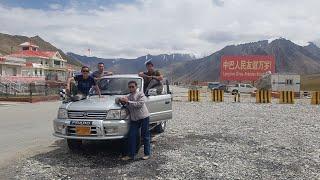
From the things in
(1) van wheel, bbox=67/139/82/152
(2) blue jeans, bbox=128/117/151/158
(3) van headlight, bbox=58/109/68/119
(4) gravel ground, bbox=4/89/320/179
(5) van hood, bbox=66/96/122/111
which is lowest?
(4) gravel ground, bbox=4/89/320/179

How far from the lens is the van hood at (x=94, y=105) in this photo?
30.4 ft

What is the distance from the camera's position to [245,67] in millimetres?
63438

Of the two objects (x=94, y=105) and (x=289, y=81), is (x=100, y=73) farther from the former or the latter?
(x=289, y=81)

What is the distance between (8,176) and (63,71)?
294 ft

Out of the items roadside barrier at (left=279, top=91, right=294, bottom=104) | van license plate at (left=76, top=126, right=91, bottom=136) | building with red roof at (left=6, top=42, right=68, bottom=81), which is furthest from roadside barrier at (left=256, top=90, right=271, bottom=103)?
building with red roof at (left=6, top=42, right=68, bottom=81)

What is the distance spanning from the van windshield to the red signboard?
52.6 meters

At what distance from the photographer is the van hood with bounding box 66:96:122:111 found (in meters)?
9.26

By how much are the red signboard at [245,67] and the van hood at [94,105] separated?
177ft

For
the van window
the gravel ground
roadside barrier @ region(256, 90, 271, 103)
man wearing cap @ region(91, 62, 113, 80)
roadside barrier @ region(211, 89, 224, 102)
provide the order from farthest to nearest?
the van window, roadside barrier @ region(211, 89, 224, 102), roadside barrier @ region(256, 90, 271, 103), man wearing cap @ region(91, 62, 113, 80), the gravel ground

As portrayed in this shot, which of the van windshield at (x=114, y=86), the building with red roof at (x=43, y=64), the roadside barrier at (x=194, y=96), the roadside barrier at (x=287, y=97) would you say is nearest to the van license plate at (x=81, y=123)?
the van windshield at (x=114, y=86)

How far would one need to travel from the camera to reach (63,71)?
9562cm

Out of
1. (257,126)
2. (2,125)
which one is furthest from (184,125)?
(2,125)

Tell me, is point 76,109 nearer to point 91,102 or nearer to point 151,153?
point 91,102

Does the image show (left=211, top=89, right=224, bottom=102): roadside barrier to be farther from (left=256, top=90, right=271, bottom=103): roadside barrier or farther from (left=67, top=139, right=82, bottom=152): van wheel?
(left=67, top=139, right=82, bottom=152): van wheel
